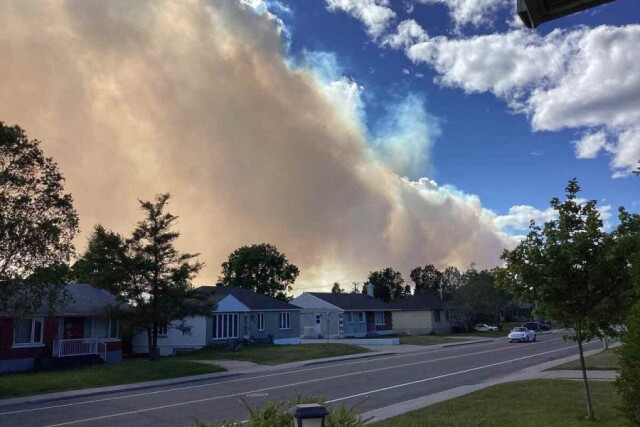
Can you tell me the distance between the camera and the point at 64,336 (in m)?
33.1

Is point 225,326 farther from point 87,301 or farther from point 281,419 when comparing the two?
point 281,419

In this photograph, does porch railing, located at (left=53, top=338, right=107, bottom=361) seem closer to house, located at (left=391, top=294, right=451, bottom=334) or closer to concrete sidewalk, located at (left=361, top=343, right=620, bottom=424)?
concrete sidewalk, located at (left=361, top=343, right=620, bottom=424)

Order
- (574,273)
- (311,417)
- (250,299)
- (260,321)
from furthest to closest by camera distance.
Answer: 1. (250,299)
2. (260,321)
3. (574,273)
4. (311,417)

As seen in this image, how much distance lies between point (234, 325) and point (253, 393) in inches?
1123

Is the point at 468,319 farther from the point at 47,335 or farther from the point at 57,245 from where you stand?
the point at 57,245

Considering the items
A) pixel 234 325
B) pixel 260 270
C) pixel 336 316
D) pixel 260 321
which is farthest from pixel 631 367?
pixel 260 270

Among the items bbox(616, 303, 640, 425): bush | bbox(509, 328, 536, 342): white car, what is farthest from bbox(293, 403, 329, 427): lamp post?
bbox(509, 328, 536, 342): white car

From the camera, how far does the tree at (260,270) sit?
9388 centimetres

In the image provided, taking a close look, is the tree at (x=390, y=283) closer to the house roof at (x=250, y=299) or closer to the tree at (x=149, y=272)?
the house roof at (x=250, y=299)

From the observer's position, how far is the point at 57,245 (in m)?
23.7

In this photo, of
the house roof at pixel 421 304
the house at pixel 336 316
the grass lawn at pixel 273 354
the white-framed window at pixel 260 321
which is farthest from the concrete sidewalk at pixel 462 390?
the house roof at pixel 421 304

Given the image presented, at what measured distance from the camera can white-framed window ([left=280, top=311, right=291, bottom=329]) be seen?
51859 mm

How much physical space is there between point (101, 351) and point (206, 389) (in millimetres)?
15771

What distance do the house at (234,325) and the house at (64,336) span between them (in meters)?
5.02
